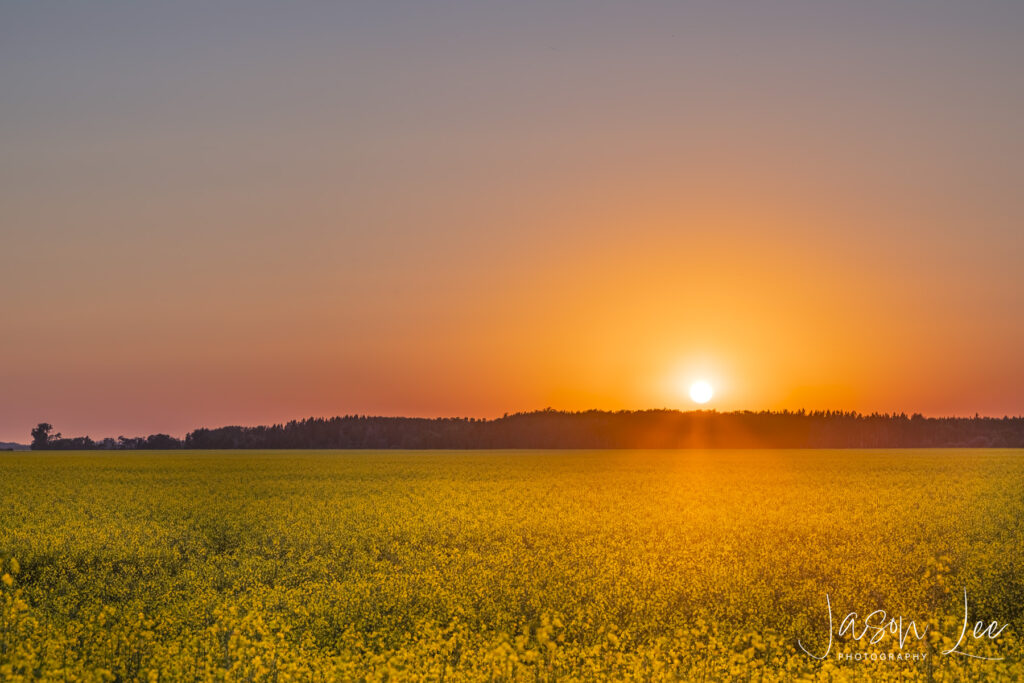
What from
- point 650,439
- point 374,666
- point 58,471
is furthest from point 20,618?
point 650,439

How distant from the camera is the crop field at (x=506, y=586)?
18062 millimetres

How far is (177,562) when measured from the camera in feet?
104

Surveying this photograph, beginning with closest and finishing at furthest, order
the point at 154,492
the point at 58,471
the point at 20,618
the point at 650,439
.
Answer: the point at 20,618 < the point at 154,492 < the point at 58,471 < the point at 650,439

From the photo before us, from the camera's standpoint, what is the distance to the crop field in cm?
1806

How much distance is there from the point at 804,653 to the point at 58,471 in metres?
75.4

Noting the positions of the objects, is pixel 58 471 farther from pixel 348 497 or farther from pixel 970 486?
pixel 970 486
